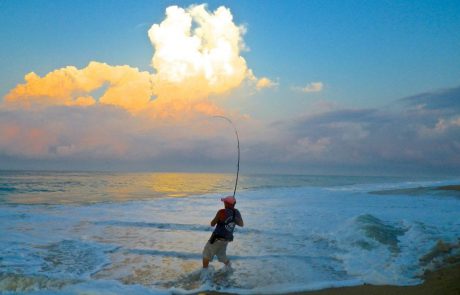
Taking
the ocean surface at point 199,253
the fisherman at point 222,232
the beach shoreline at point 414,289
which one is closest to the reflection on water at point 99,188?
the ocean surface at point 199,253

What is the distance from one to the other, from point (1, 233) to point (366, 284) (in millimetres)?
11517

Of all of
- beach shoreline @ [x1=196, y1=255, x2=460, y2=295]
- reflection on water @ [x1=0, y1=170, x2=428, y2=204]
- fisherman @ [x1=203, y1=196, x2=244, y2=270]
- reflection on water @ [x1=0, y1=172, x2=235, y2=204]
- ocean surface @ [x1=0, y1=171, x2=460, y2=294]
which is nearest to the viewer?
beach shoreline @ [x1=196, y1=255, x2=460, y2=295]

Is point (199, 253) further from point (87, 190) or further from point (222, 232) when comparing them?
point (87, 190)

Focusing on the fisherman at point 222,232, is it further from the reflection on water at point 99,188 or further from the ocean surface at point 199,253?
the reflection on water at point 99,188

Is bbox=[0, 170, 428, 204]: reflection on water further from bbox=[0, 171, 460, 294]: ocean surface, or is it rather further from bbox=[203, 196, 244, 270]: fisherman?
bbox=[203, 196, 244, 270]: fisherman

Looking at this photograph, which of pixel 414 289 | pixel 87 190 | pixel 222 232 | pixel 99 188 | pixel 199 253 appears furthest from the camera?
pixel 99 188

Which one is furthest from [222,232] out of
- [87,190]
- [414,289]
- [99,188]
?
[99,188]

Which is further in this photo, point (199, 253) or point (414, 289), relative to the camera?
point (199, 253)

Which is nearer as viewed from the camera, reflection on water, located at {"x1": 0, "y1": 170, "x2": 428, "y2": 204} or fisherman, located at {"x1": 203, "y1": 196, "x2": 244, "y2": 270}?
fisherman, located at {"x1": 203, "y1": 196, "x2": 244, "y2": 270}

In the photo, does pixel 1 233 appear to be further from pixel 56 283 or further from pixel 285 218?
pixel 285 218

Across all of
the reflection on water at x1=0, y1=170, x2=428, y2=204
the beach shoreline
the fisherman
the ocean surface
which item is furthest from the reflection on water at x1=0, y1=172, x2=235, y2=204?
the beach shoreline

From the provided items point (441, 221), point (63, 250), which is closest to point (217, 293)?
point (63, 250)

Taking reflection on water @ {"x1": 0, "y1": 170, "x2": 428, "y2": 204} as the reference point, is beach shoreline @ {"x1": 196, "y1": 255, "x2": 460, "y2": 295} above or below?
above

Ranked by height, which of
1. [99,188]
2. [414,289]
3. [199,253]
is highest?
[414,289]
